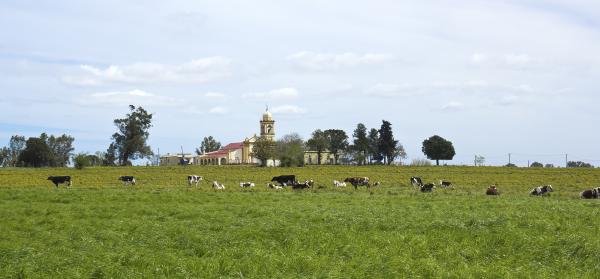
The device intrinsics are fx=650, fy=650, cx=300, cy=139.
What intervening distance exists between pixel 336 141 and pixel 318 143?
31.7ft

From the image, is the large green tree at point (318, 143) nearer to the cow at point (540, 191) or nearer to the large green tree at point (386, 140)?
the large green tree at point (386, 140)

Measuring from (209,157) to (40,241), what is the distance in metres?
151

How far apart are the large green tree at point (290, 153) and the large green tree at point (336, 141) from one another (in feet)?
135

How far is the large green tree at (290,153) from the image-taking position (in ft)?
336

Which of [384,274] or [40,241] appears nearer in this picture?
[384,274]

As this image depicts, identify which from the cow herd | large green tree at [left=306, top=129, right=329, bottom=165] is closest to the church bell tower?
large green tree at [left=306, top=129, right=329, bottom=165]

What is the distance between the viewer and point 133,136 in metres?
129

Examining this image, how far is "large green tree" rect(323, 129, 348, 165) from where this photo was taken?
164 metres

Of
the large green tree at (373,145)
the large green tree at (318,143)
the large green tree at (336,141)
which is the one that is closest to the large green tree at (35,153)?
the large green tree at (318,143)

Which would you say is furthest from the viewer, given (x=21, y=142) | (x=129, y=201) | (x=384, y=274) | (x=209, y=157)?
(x=21, y=142)

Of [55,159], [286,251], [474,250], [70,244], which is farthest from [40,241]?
[55,159]

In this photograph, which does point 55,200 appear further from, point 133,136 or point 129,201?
point 133,136

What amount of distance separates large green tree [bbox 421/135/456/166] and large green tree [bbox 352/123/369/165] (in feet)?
43.3

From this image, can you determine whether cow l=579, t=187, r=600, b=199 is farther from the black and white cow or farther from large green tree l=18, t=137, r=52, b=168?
large green tree l=18, t=137, r=52, b=168
